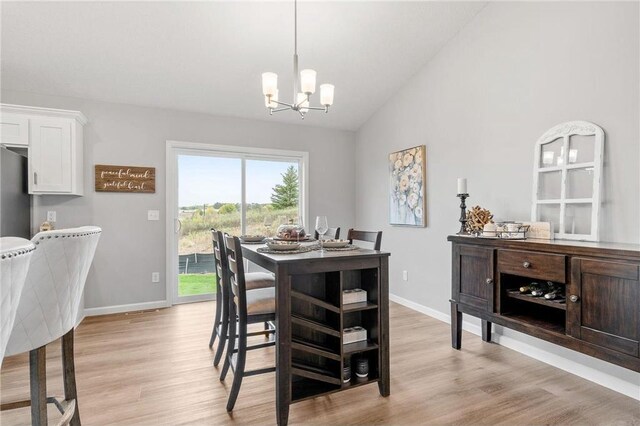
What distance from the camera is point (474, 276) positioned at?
8.79 feet

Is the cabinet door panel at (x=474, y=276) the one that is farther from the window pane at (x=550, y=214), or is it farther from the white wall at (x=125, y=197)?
the white wall at (x=125, y=197)

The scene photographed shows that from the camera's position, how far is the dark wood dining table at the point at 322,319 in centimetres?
180

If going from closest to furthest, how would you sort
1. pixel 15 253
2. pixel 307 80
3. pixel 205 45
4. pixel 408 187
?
pixel 15 253
pixel 307 80
pixel 205 45
pixel 408 187

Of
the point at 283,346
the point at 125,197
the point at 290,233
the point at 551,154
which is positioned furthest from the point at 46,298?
the point at 551,154

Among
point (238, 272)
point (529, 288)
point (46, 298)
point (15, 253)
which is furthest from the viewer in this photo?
point (529, 288)

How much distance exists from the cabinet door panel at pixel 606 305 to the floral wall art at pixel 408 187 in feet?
6.16

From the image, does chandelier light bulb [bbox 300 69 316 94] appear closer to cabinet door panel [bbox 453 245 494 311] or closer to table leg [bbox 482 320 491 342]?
cabinet door panel [bbox 453 245 494 311]

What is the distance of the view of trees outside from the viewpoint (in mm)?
4262

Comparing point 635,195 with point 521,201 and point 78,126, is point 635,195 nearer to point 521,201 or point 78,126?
point 521,201

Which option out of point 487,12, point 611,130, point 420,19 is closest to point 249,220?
point 420,19

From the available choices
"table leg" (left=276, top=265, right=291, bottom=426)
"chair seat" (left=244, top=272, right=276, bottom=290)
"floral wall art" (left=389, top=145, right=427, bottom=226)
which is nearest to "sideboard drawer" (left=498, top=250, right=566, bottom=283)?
"floral wall art" (left=389, top=145, right=427, bottom=226)

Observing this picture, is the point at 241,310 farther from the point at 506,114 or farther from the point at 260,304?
the point at 506,114

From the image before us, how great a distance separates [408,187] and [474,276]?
157cm

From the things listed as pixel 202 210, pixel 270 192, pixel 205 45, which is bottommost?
pixel 202 210
